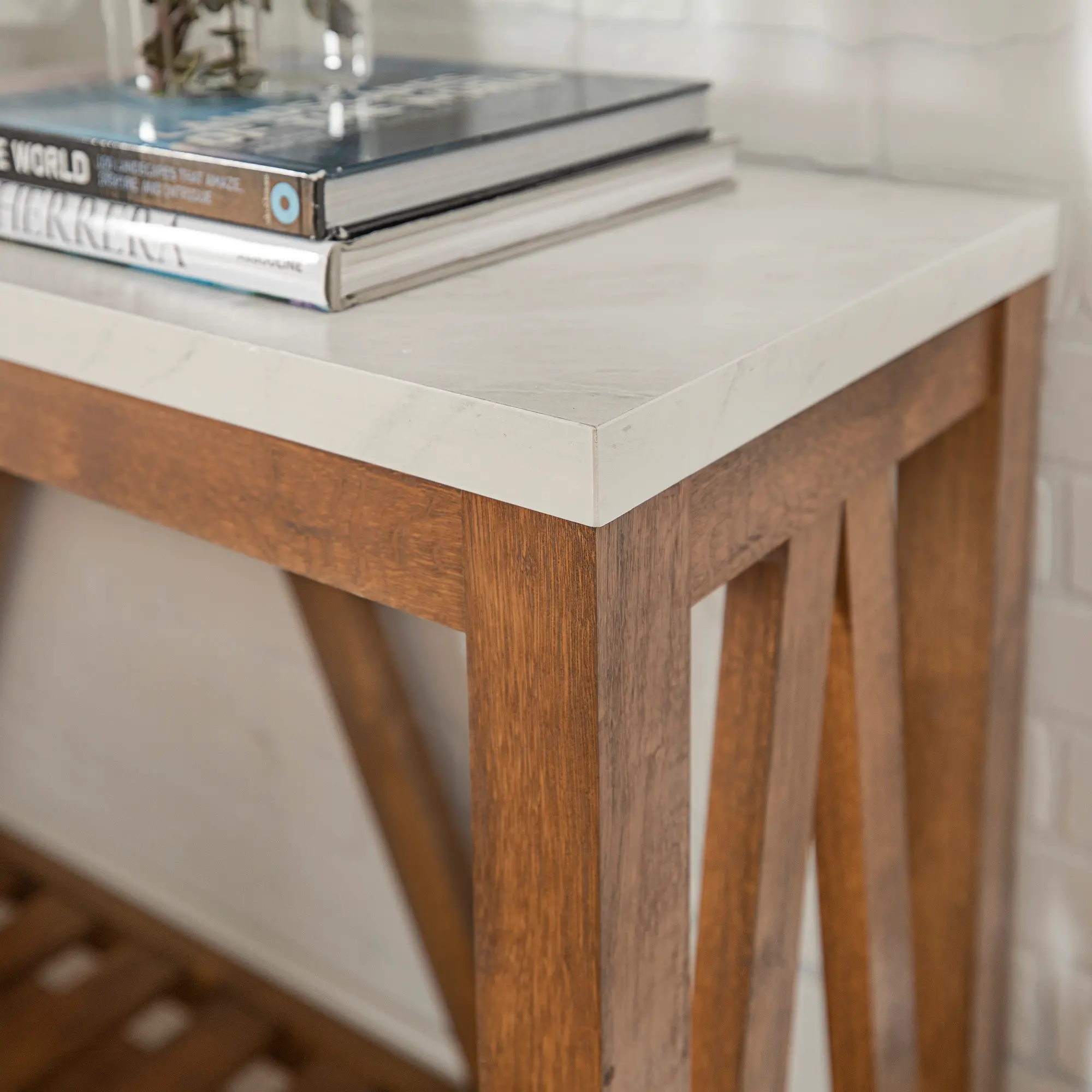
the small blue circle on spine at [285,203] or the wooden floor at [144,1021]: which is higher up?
the small blue circle on spine at [285,203]

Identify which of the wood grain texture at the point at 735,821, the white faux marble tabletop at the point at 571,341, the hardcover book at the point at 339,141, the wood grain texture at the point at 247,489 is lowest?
the wood grain texture at the point at 735,821

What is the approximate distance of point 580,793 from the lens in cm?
47

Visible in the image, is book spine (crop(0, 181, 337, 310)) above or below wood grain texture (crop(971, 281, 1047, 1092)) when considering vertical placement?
above

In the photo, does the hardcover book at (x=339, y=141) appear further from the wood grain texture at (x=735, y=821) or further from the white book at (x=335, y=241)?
the wood grain texture at (x=735, y=821)

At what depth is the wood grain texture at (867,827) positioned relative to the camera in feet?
2.21

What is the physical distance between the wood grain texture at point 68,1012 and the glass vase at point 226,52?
83cm

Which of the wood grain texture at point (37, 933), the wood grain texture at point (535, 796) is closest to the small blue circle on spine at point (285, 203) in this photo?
the wood grain texture at point (535, 796)

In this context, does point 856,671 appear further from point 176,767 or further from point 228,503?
point 176,767

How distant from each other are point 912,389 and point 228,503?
32 cm

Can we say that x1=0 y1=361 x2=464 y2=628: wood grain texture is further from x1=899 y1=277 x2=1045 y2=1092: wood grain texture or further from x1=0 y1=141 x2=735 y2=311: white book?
x1=899 y1=277 x2=1045 y2=1092: wood grain texture

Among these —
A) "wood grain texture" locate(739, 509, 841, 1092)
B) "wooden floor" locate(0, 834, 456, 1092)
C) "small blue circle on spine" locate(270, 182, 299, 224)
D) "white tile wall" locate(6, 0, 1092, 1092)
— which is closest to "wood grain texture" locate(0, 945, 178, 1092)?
"wooden floor" locate(0, 834, 456, 1092)

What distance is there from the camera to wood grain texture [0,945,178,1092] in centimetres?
116

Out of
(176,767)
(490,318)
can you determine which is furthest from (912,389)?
(176,767)

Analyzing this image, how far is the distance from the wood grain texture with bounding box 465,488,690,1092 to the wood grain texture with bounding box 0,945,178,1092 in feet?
2.58
